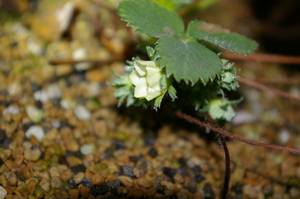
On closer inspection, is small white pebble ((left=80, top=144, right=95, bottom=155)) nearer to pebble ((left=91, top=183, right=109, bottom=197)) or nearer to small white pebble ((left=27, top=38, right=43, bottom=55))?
pebble ((left=91, top=183, right=109, bottom=197))

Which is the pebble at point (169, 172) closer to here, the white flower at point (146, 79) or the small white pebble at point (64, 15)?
the white flower at point (146, 79)

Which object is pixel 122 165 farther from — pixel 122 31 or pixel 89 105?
pixel 122 31

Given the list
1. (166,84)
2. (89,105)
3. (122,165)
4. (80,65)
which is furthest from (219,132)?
(80,65)

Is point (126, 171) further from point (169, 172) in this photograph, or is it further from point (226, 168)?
point (226, 168)

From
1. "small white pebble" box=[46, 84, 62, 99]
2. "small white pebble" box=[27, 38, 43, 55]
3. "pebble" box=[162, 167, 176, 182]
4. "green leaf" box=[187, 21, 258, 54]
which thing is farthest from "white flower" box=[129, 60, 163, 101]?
"small white pebble" box=[27, 38, 43, 55]

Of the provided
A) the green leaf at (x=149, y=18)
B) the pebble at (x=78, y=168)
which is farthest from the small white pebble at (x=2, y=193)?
the green leaf at (x=149, y=18)

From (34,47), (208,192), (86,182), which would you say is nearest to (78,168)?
(86,182)
